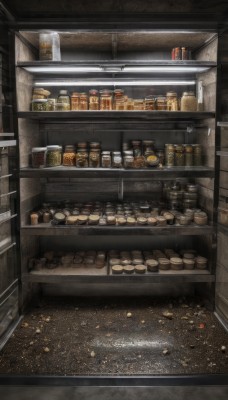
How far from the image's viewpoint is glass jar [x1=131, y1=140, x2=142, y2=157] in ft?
10.8

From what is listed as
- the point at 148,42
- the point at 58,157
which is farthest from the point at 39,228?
the point at 148,42

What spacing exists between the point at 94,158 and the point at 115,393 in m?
1.87

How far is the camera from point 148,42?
3.21m

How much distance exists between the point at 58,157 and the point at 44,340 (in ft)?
5.01

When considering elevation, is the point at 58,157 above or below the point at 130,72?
below

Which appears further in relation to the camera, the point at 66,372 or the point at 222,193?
the point at 222,193

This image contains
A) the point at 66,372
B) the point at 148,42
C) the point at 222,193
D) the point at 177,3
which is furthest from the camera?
the point at 148,42

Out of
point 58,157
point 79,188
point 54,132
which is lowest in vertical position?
point 79,188

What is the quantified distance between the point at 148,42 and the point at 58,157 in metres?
1.28

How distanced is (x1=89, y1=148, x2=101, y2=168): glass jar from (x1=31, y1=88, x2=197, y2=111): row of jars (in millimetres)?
365

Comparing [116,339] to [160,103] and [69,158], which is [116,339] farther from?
[160,103]

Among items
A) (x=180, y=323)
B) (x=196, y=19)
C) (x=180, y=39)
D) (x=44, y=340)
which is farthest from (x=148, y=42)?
(x=44, y=340)

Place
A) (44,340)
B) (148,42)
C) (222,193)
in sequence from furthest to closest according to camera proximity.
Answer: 1. (148,42)
2. (222,193)
3. (44,340)

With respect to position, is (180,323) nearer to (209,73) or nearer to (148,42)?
(209,73)
